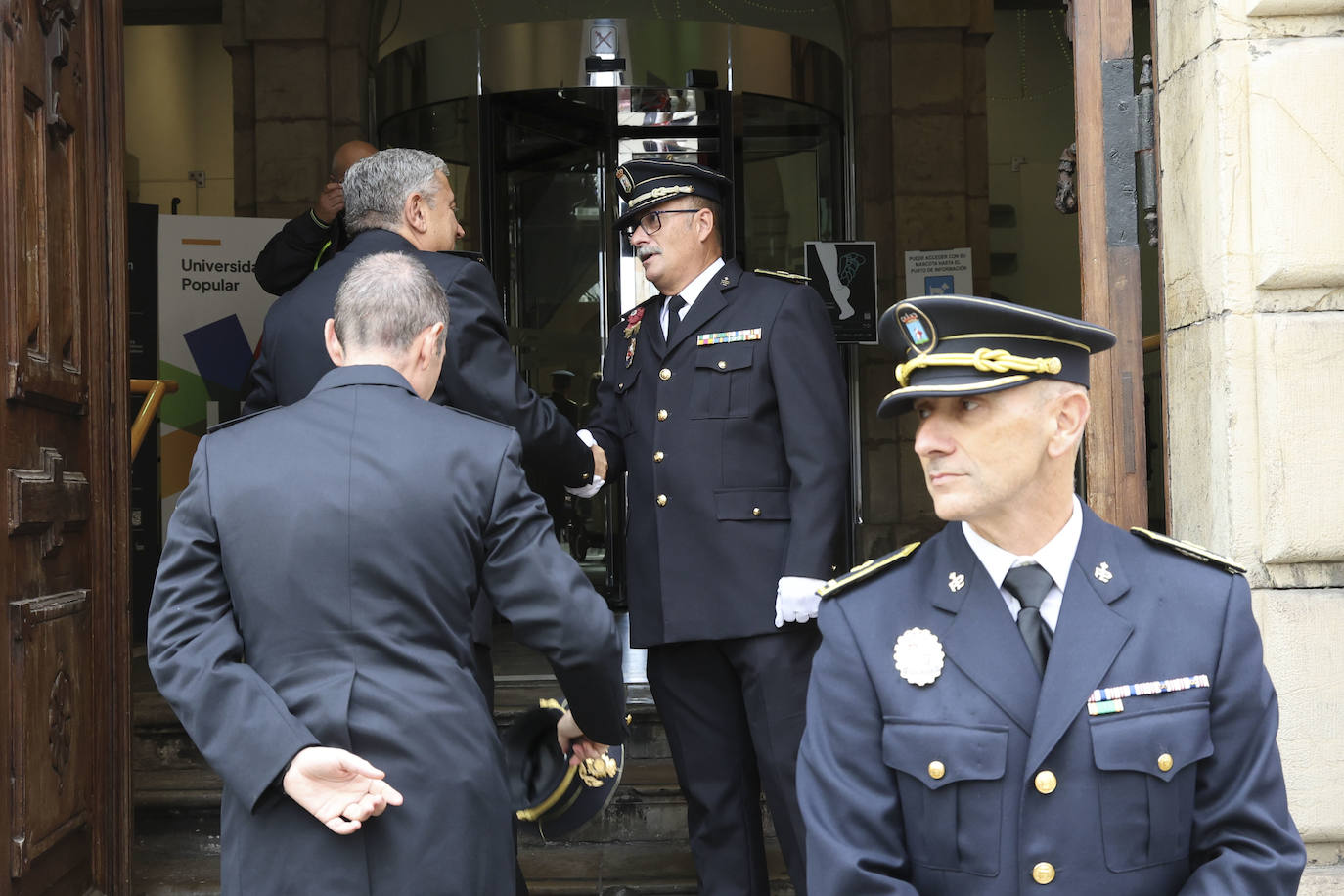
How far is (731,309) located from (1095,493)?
1001mm

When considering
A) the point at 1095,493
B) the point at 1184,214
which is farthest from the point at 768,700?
the point at 1184,214

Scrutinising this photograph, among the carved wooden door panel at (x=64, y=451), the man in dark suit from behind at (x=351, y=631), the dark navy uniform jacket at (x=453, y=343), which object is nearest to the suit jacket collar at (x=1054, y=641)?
the man in dark suit from behind at (x=351, y=631)

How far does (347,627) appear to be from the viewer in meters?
2.08

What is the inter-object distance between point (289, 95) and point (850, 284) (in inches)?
128

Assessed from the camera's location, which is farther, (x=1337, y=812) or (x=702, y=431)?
(x=702, y=431)

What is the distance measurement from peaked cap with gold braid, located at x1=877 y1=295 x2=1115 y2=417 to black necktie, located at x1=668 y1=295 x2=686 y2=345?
5.38ft

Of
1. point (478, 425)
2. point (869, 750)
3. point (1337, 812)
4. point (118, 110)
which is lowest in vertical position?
point (1337, 812)

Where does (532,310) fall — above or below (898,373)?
above

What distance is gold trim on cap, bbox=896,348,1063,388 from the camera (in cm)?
176

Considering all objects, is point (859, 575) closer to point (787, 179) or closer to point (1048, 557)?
point (1048, 557)

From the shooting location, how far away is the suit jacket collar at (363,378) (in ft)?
7.36

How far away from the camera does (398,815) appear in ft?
6.84

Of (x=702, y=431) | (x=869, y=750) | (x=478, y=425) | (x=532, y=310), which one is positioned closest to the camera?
(x=869, y=750)

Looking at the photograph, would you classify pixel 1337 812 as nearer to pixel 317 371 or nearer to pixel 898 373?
pixel 898 373
